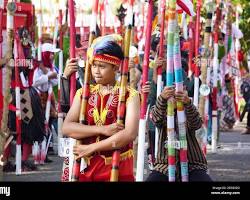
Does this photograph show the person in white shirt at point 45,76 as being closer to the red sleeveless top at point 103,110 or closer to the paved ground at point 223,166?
the paved ground at point 223,166

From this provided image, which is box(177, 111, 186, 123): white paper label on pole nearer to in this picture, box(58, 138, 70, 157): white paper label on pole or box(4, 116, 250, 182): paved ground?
box(58, 138, 70, 157): white paper label on pole

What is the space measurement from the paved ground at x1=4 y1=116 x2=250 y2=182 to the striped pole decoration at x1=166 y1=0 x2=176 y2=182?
4.16m

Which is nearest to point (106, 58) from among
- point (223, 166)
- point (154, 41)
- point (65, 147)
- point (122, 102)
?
point (122, 102)

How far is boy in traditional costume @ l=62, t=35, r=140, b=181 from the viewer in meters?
Answer: 5.06

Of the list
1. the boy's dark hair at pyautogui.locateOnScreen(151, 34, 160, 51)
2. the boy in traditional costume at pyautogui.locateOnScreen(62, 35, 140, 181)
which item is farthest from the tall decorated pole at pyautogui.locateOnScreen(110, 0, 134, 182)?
the boy's dark hair at pyautogui.locateOnScreen(151, 34, 160, 51)

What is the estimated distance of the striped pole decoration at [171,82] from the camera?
5.30 m

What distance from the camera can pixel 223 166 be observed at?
1133 cm

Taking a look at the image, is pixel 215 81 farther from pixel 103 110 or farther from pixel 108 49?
pixel 103 110

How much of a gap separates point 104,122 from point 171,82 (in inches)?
20.6

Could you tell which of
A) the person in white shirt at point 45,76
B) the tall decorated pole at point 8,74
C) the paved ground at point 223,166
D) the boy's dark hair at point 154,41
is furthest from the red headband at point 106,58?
the person in white shirt at point 45,76

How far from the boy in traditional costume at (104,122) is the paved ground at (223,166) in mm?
4367
